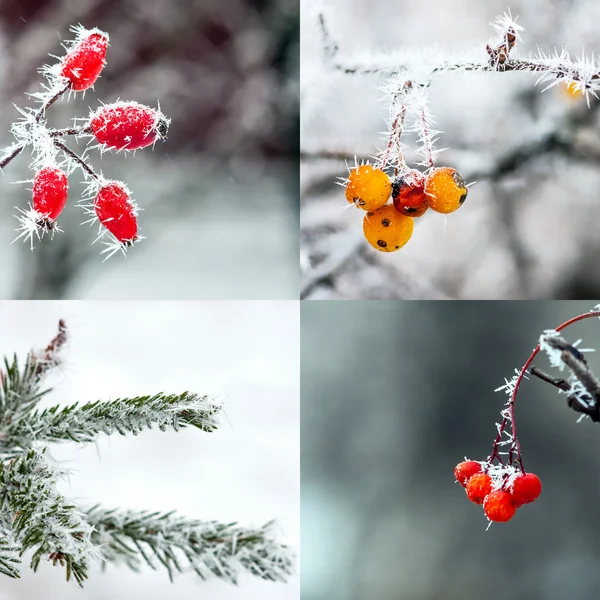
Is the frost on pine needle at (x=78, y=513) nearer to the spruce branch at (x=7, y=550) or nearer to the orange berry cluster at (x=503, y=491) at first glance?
the spruce branch at (x=7, y=550)

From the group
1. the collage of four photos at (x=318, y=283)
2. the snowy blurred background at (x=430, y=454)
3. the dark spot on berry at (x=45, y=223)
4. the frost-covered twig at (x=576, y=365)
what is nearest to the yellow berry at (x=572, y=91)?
the collage of four photos at (x=318, y=283)

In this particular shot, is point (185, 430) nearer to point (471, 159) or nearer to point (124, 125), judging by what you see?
point (124, 125)

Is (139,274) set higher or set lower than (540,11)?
lower

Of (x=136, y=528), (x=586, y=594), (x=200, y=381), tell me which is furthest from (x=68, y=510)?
(x=586, y=594)

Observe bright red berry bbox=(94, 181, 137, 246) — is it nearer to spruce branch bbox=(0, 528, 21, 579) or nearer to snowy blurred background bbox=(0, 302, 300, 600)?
snowy blurred background bbox=(0, 302, 300, 600)

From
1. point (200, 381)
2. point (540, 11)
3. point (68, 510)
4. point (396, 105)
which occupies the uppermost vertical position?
point (540, 11)

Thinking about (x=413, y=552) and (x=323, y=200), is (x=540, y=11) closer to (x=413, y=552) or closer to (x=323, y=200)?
(x=323, y=200)

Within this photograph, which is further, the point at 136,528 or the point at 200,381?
the point at 200,381

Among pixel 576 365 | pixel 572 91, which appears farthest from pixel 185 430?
pixel 572 91
